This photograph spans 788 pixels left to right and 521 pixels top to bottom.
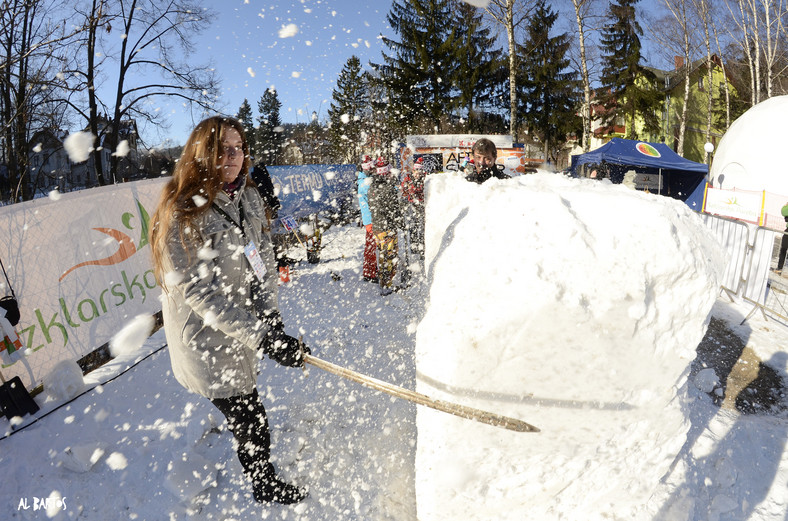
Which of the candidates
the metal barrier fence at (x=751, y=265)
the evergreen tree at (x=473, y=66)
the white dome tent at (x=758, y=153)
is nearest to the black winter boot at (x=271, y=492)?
the metal barrier fence at (x=751, y=265)

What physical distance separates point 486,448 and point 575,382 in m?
0.44

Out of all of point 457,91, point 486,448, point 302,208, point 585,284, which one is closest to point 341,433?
point 486,448

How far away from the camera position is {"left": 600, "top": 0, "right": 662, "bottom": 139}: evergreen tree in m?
23.7

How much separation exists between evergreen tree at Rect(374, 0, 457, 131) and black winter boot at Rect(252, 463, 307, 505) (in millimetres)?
20942

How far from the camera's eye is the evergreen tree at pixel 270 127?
19453 mm

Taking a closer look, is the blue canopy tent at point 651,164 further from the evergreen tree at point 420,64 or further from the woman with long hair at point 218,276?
the woman with long hair at point 218,276

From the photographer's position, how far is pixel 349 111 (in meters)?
29.9

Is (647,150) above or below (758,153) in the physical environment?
above

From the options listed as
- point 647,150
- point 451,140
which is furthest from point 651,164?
point 451,140

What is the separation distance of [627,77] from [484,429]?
3021 centimetres

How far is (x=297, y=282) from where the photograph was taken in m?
5.83

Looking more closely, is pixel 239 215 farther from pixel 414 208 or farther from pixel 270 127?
pixel 270 127

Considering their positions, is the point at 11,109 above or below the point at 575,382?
above

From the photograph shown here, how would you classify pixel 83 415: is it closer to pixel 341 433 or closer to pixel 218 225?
pixel 341 433
